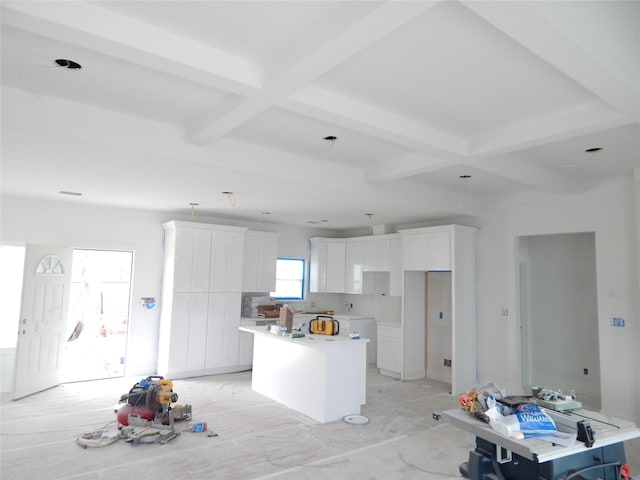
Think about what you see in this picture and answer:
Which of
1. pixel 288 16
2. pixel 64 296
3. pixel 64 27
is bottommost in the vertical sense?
pixel 64 296

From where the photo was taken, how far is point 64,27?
2.06 metres

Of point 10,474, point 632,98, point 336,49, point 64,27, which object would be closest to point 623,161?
point 632,98

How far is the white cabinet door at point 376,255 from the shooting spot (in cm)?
773

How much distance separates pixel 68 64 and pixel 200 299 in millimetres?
4735

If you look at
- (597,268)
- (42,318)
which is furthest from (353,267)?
(42,318)

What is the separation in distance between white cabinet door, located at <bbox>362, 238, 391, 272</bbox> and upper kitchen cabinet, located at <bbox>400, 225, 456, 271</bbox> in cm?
70

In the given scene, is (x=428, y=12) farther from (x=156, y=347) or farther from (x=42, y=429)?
(x=156, y=347)

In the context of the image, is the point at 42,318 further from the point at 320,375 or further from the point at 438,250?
the point at 438,250

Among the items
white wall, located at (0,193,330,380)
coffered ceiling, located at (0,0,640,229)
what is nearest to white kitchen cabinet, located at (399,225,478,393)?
coffered ceiling, located at (0,0,640,229)

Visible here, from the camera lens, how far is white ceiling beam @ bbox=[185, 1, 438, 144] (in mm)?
1885

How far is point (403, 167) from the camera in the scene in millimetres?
4641

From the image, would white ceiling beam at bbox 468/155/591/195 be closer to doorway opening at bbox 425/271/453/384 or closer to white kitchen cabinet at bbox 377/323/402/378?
doorway opening at bbox 425/271/453/384

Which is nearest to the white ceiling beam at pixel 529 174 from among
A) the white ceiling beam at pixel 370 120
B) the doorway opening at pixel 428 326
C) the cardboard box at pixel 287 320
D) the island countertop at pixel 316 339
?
the white ceiling beam at pixel 370 120

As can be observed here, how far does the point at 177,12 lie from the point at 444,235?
5.11 meters
